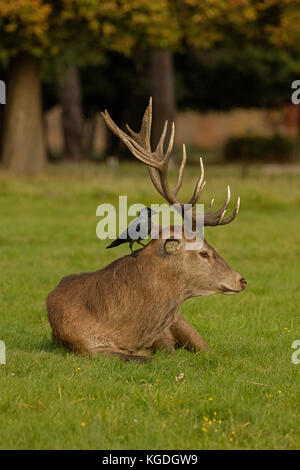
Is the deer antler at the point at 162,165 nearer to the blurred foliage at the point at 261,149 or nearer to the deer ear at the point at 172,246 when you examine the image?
the deer ear at the point at 172,246

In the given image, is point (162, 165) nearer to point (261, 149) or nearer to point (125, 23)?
point (125, 23)

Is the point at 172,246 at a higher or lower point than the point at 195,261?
higher

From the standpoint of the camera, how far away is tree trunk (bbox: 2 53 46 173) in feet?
80.7

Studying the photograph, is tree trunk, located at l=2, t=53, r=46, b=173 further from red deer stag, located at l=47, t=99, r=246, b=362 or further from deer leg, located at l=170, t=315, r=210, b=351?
red deer stag, located at l=47, t=99, r=246, b=362

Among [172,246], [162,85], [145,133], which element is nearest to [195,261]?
[172,246]

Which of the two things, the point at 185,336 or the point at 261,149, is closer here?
the point at 185,336

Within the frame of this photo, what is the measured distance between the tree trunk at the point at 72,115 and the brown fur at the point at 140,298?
103 feet

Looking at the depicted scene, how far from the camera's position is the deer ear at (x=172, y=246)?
22.4 ft

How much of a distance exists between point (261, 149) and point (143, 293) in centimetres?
3745

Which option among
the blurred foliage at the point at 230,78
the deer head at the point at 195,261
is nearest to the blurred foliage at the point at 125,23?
the blurred foliage at the point at 230,78

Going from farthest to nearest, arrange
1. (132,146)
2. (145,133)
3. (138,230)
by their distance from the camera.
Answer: (145,133)
(132,146)
(138,230)

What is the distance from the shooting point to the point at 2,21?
21359 mm

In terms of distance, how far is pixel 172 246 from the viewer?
6.84 meters

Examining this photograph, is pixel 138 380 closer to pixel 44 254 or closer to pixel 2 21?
pixel 44 254
